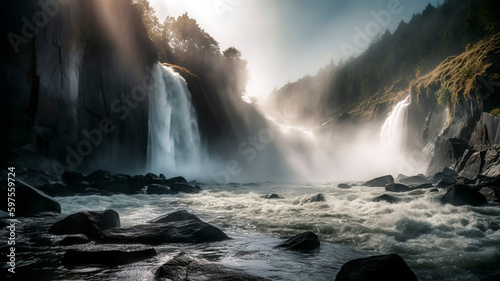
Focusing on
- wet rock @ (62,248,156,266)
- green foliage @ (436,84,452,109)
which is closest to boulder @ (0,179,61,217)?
wet rock @ (62,248,156,266)

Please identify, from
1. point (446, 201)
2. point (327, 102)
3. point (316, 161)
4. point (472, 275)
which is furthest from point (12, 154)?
point (327, 102)

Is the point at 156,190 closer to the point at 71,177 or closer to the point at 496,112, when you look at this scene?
the point at 71,177

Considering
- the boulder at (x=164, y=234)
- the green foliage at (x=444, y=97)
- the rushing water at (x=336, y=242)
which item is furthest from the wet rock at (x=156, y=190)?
the green foliage at (x=444, y=97)

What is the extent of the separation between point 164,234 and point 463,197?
40.7 ft

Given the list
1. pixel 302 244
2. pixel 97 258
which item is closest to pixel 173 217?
pixel 97 258

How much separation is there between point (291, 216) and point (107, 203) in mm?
9449

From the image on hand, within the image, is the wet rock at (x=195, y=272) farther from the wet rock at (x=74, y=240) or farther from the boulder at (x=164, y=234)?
the wet rock at (x=74, y=240)

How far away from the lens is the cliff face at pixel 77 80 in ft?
59.1

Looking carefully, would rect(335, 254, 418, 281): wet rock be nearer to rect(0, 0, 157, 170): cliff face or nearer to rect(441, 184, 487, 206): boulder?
rect(441, 184, 487, 206): boulder

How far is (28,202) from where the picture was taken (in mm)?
9891

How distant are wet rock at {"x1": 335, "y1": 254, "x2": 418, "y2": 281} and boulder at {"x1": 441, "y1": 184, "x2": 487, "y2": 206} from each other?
10201mm

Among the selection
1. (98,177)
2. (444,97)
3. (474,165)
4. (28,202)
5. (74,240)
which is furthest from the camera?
(444,97)

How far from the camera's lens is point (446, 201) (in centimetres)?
1227

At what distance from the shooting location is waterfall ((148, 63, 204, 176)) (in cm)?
3491
